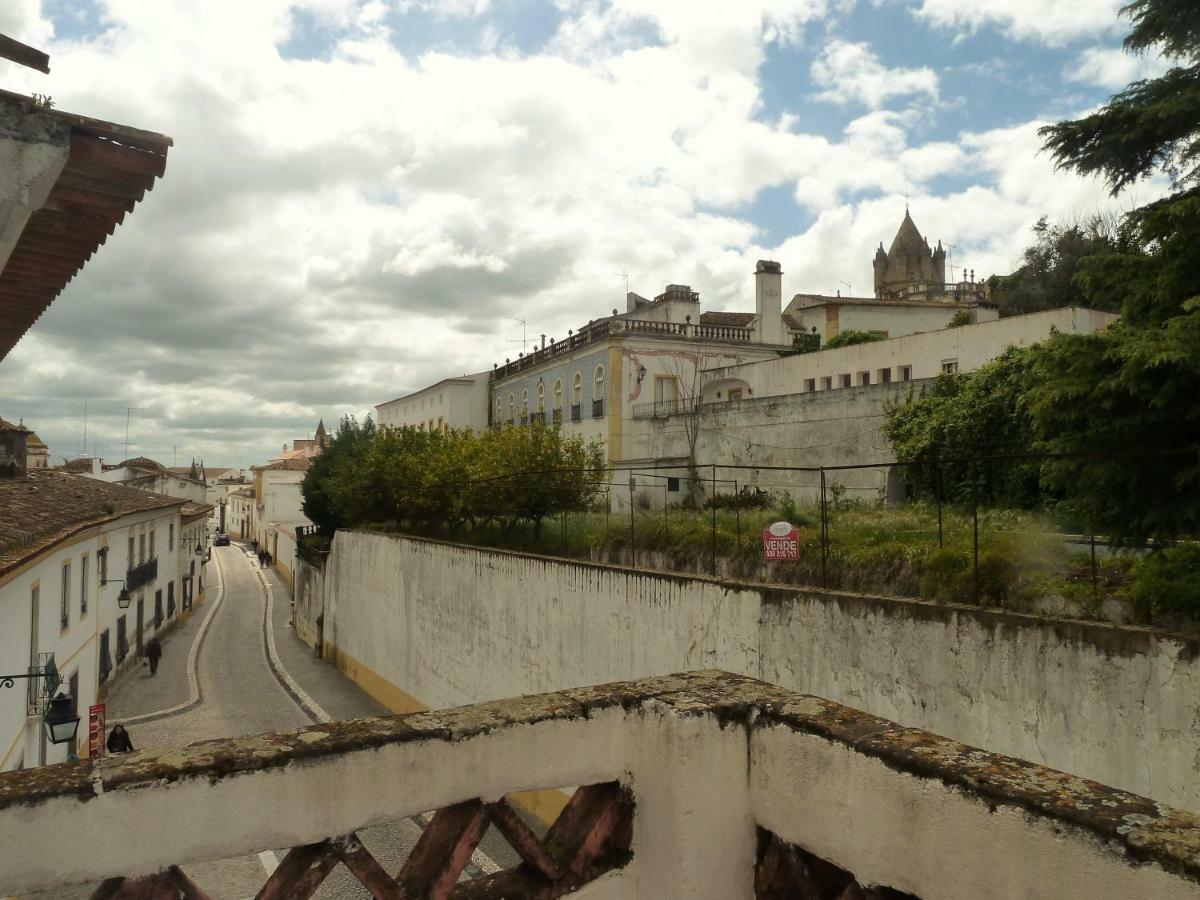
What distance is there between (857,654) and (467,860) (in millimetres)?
6934

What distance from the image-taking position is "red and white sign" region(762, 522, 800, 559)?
34.8 feet

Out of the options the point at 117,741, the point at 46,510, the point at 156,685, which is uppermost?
the point at 46,510

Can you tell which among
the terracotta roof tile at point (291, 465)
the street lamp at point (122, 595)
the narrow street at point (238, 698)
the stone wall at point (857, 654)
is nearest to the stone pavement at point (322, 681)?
the narrow street at point (238, 698)

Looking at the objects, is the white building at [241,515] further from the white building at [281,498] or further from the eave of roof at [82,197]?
the eave of roof at [82,197]

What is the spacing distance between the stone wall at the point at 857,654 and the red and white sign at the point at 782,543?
0.88 metres

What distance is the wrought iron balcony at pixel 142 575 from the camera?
2566 cm

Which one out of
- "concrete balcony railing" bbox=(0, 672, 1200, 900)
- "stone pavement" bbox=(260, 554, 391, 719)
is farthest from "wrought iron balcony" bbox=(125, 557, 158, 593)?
"concrete balcony railing" bbox=(0, 672, 1200, 900)

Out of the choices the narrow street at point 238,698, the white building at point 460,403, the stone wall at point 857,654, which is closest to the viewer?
the stone wall at point 857,654

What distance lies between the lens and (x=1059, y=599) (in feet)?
24.7

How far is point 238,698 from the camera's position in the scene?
72.9ft

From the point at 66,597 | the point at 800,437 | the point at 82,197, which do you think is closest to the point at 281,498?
the point at 66,597

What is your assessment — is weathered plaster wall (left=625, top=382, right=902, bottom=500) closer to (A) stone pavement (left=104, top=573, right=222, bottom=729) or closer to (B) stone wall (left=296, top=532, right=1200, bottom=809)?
(B) stone wall (left=296, top=532, right=1200, bottom=809)

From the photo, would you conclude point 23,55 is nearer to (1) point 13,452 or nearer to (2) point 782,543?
(2) point 782,543

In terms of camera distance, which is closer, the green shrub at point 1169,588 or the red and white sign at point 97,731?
the green shrub at point 1169,588
